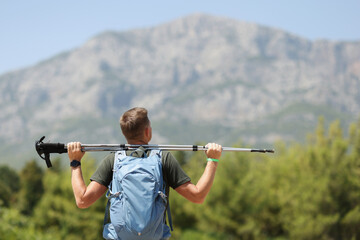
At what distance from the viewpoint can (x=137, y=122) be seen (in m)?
3.73

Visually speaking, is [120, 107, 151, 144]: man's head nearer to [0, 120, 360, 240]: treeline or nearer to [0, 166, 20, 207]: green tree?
[0, 120, 360, 240]: treeline

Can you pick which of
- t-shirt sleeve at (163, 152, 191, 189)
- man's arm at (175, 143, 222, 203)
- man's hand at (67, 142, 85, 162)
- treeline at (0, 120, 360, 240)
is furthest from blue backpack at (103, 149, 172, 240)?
treeline at (0, 120, 360, 240)

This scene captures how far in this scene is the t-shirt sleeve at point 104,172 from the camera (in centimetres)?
375

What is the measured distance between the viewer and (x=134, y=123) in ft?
12.3

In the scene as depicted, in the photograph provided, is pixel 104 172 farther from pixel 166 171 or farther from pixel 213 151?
pixel 213 151

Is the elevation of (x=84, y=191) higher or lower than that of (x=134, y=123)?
lower

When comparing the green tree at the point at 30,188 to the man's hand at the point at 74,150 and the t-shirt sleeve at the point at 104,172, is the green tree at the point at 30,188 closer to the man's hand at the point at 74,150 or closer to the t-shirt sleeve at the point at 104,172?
the man's hand at the point at 74,150

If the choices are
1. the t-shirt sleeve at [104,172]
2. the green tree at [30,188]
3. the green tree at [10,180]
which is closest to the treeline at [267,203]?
the green tree at [30,188]

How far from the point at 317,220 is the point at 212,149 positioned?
36.8 m

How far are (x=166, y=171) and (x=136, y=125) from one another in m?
0.42

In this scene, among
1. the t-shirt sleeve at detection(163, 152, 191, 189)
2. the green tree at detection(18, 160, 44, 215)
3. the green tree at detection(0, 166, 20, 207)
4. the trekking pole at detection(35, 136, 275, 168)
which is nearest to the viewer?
the t-shirt sleeve at detection(163, 152, 191, 189)

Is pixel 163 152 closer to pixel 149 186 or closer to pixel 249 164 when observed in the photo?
pixel 149 186

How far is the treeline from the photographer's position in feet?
127

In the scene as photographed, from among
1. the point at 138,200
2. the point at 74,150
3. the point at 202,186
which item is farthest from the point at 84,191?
the point at 202,186
